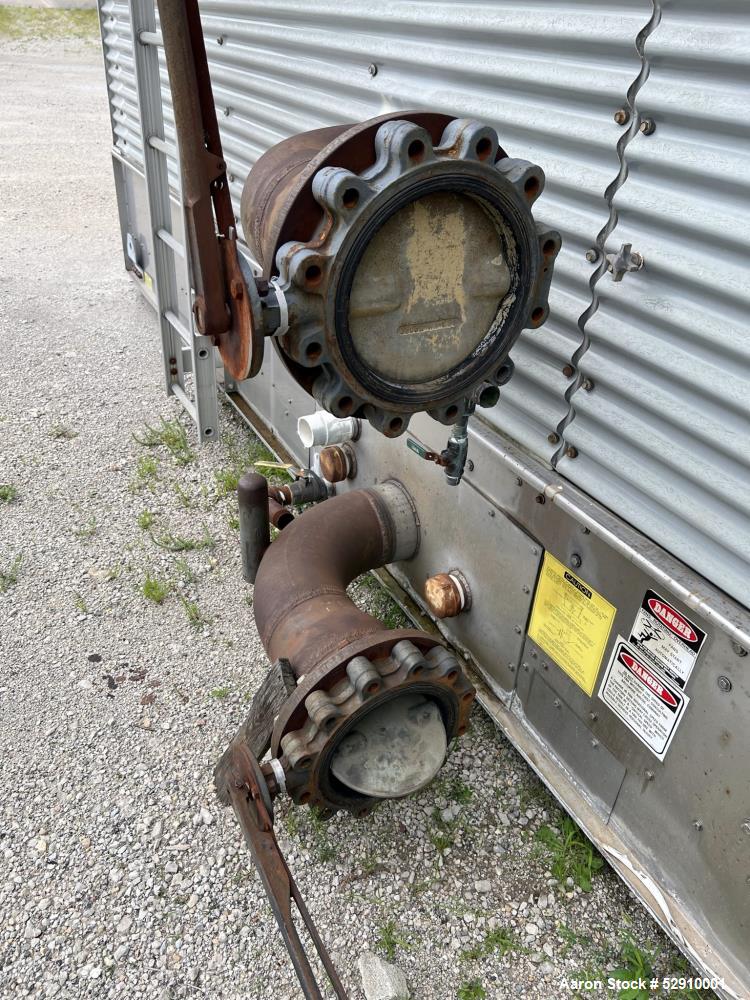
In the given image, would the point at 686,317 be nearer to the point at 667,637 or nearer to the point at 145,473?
the point at 667,637

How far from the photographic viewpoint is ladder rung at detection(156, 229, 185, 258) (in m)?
3.49

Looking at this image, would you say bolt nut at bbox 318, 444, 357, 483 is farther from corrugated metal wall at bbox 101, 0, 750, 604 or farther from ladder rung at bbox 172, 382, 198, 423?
ladder rung at bbox 172, 382, 198, 423

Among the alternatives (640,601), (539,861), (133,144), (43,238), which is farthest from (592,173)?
(43,238)

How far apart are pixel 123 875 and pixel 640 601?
58.2 inches

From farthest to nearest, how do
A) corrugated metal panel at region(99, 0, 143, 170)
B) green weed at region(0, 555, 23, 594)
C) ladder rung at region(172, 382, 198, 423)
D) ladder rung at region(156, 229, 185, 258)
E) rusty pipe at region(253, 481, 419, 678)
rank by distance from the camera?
corrugated metal panel at region(99, 0, 143, 170) < ladder rung at region(172, 382, 198, 423) < ladder rung at region(156, 229, 185, 258) < green weed at region(0, 555, 23, 594) < rusty pipe at region(253, 481, 419, 678)

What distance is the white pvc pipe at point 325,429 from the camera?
255 cm

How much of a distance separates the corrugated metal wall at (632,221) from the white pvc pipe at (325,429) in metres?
0.71

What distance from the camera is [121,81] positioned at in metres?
4.75

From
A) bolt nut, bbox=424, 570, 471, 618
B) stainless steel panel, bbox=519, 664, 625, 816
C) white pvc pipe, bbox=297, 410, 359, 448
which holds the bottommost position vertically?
stainless steel panel, bbox=519, 664, 625, 816

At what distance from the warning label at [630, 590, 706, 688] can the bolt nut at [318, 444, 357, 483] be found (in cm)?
131

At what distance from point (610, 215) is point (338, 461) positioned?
1.43 metres

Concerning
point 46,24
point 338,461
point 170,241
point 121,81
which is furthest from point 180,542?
point 46,24

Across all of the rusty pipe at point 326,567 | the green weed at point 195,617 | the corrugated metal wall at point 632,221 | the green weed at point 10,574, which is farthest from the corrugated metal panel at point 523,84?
the green weed at point 10,574

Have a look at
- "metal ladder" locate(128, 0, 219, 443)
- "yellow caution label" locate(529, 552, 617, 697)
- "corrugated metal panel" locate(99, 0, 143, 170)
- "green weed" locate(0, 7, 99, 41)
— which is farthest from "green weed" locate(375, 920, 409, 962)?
"green weed" locate(0, 7, 99, 41)
